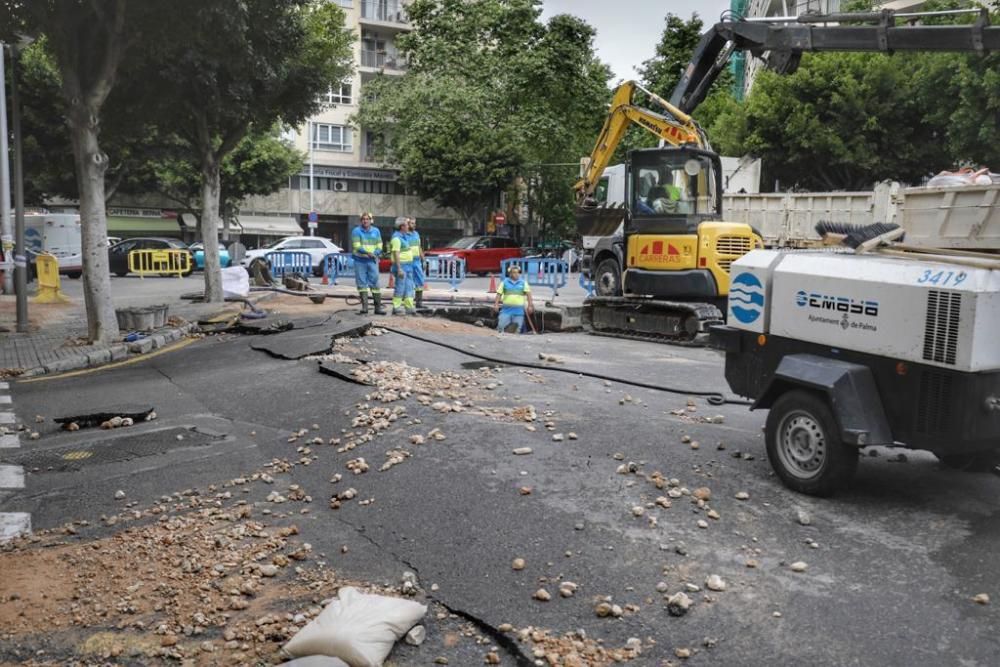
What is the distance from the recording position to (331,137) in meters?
51.4

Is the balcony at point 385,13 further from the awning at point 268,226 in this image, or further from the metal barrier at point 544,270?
the metal barrier at point 544,270

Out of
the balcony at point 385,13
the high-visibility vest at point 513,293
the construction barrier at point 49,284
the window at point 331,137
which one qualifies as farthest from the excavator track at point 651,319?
the balcony at point 385,13

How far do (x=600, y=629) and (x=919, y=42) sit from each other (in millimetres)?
9542

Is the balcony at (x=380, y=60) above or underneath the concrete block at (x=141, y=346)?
above

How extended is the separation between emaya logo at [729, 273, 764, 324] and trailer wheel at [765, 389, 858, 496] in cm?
76

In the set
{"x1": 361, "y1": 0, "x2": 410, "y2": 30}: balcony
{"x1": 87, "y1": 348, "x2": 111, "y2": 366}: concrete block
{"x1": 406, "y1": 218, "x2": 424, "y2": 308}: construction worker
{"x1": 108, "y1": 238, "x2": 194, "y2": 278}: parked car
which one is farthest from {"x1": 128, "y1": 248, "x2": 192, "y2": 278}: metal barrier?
{"x1": 361, "y1": 0, "x2": 410, "y2": 30}: balcony

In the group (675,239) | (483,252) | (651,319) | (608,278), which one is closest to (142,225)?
(483,252)

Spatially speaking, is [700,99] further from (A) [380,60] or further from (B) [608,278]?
(A) [380,60]

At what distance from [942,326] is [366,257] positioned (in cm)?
1181

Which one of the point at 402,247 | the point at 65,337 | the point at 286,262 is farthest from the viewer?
the point at 286,262

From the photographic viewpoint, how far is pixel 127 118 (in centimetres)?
1827

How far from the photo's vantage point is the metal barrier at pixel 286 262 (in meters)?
28.6

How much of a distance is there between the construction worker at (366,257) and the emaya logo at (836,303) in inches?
408

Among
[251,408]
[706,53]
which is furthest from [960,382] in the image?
[706,53]
